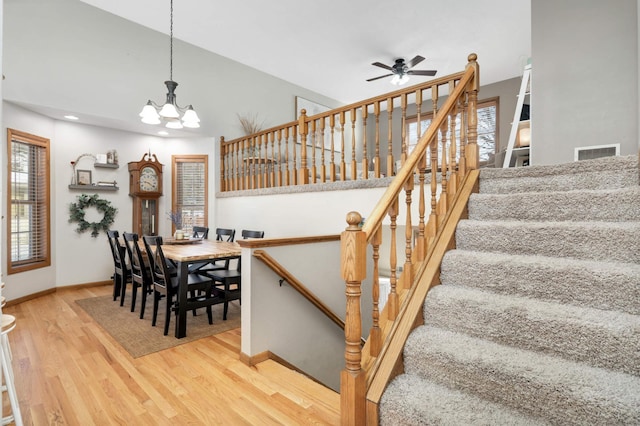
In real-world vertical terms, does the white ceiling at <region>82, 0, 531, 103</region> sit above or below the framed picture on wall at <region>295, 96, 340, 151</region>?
above

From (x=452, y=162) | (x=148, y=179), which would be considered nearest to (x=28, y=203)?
(x=148, y=179)

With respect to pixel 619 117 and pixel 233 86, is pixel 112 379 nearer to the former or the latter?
pixel 619 117

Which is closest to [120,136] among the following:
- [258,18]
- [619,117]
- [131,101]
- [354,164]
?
[131,101]

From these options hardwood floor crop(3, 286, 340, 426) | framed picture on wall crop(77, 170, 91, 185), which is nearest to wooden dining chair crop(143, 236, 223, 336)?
hardwood floor crop(3, 286, 340, 426)

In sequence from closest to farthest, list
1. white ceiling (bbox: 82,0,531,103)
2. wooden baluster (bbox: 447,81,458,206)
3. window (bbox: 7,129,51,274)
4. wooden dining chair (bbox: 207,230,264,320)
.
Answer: wooden baluster (bbox: 447,81,458,206) < wooden dining chair (bbox: 207,230,264,320) < window (bbox: 7,129,51,274) < white ceiling (bbox: 82,0,531,103)

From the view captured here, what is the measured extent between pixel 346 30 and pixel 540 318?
5078 mm

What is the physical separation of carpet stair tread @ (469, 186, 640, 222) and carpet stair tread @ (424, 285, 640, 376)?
0.70 m

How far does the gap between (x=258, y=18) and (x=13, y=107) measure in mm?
3491

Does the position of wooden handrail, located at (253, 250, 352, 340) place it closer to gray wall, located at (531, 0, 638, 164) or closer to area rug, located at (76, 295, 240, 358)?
area rug, located at (76, 295, 240, 358)

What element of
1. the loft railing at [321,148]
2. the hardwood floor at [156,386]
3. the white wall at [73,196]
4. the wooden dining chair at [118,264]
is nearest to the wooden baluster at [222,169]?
the loft railing at [321,148]

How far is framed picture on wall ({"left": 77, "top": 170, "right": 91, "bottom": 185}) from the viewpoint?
16.6 ft

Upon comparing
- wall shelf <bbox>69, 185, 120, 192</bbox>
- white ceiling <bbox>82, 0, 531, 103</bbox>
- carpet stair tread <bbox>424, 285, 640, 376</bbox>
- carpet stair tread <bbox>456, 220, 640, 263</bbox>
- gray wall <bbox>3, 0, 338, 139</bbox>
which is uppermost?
white ceiling <bbox>82, 0, 531, 103</bbox>

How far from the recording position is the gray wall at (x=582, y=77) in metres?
3.18

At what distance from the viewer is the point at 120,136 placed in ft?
18.1
